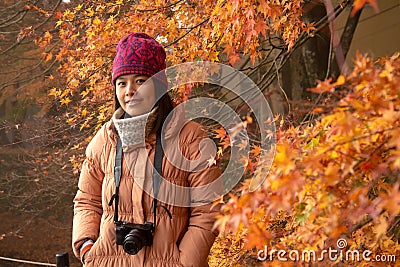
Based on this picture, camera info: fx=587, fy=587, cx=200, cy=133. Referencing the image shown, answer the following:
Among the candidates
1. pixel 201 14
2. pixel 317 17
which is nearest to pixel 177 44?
pixel 201 14

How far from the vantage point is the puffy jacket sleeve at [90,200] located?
8.79ft

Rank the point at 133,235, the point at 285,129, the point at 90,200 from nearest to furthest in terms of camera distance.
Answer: the point at 133,235
the point at 90,200
the point at 285,129

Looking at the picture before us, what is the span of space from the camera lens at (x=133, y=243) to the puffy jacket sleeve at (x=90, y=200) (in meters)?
0.31

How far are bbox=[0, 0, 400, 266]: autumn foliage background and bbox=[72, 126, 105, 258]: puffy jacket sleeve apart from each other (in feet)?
2.26

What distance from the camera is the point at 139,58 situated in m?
2.57

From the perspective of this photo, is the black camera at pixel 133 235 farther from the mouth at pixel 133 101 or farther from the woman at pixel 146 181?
the mouth at pixel 133 101

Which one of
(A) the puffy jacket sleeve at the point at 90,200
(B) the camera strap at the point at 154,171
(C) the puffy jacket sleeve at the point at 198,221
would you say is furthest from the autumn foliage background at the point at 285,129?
(A) the puffy jacket sleeve at the point at 90,200

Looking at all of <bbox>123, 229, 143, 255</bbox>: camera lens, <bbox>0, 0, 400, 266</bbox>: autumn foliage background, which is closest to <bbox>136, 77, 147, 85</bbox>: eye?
<bbox>0, 0, 400, 266</bbox>: autumn foliage background

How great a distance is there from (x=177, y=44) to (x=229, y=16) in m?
1.21

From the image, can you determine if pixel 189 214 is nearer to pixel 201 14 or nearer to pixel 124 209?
pixel 124 209

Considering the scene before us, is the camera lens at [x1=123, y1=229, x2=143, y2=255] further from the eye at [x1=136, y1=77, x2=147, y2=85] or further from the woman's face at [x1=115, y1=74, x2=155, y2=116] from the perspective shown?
the eye at [x1=136, y1=77, x2=147, y2=85]

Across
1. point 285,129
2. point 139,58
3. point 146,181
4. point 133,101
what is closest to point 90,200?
point 146,181

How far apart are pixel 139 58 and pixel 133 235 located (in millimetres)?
766

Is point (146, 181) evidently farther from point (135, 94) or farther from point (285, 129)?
point (285, 129)
